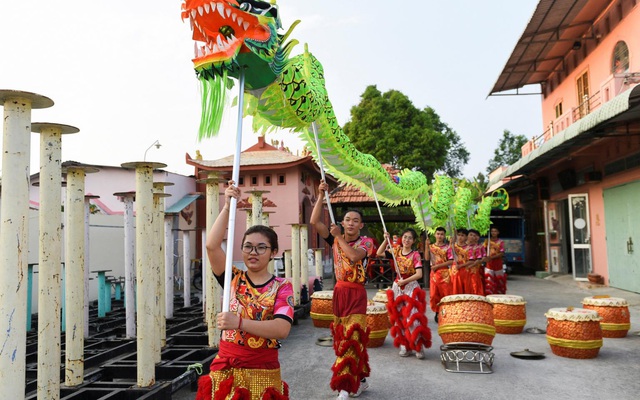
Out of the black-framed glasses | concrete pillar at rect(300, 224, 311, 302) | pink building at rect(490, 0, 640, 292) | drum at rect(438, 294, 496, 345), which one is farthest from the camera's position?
pink building at rect(490, 0, 640, 292)

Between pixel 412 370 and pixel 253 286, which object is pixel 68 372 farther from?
pixel 412 370

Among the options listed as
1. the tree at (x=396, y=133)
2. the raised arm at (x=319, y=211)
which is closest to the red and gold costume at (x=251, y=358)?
the raised arm at (x=319, y=211)

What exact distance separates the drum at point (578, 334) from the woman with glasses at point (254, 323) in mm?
4062

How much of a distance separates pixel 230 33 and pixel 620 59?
12112 mm

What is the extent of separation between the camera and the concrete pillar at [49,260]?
3.46 meters

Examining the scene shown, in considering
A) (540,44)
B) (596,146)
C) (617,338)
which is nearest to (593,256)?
(596,146)

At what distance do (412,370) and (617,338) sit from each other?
320cm

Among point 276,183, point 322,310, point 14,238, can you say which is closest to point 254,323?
point 14,238

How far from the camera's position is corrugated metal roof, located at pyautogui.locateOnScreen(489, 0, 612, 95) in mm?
12031

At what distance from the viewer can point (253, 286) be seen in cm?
262

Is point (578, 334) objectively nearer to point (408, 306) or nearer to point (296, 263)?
point (408, 306)

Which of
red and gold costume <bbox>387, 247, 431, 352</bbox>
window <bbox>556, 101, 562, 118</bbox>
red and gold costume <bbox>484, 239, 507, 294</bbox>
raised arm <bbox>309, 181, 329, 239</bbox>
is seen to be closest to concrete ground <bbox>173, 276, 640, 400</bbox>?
red and gold costume <bbox>387, 247, 431, 352</bbox>

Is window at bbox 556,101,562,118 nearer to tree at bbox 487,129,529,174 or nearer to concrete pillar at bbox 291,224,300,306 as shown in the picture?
concrete pillar at bbox 291,224,300,306

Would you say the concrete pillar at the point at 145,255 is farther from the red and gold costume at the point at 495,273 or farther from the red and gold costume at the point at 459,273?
the red and gold costume at the point at 495,273
